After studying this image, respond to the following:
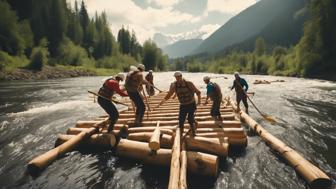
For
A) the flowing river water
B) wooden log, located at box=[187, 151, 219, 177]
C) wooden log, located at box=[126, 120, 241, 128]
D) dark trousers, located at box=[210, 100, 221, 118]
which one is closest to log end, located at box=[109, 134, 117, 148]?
the flowing river water

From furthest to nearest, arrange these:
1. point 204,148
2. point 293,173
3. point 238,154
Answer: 1. point 238,154
2. point 204,148
3. point 293,173

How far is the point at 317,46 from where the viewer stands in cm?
5022

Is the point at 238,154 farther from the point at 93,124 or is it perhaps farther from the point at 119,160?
the point at 93,124

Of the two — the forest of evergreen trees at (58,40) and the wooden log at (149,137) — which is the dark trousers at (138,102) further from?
the forest of evergreen trees at (58,40)

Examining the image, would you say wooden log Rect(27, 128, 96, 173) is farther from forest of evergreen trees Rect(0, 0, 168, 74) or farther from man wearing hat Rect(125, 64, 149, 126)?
forest of evergreen trees Rect(0, 0, 168, 74)

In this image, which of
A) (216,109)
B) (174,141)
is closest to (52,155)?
(174,141)

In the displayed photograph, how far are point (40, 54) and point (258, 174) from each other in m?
52.7

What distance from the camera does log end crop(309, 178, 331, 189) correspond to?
234 inches

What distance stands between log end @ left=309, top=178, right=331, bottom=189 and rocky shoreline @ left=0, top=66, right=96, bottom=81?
46186 mm

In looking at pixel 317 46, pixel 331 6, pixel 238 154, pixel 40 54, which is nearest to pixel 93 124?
pixel 238 154

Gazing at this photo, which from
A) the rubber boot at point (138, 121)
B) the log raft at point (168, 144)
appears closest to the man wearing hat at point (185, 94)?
the log raft at point (168, 144)

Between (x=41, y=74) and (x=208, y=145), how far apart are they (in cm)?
5087

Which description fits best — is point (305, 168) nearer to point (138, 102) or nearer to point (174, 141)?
point (174, 141)

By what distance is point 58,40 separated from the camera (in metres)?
78.8
